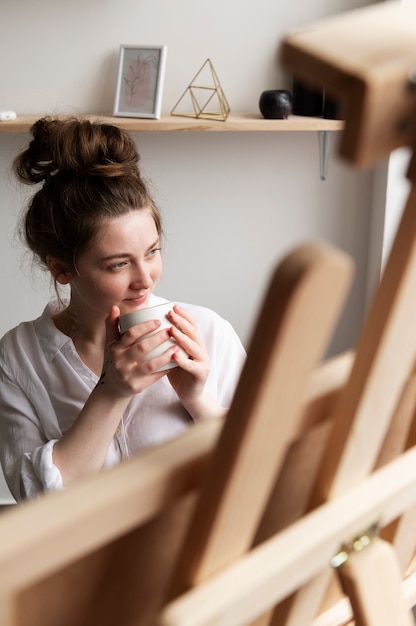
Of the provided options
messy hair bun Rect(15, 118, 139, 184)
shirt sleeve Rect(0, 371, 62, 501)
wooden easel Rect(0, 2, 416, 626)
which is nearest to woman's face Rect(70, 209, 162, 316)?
messy hair bun Rect(15, 118, 139, 184)

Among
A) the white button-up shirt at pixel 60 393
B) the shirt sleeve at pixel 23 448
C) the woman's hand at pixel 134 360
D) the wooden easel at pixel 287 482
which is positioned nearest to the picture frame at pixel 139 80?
the white button-up shirt at pixel 60 393

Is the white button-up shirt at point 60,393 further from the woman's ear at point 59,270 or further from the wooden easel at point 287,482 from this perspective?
the wooden easel at point 287,482

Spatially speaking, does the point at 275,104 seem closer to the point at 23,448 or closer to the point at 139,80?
the point at 139,80

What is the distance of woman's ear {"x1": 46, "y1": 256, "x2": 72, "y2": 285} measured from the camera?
1.41 m

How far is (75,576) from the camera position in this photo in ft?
1.56

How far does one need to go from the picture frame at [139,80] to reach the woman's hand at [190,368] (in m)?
1.12

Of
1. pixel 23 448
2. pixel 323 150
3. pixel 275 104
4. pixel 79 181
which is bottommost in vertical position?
pixel 23 448

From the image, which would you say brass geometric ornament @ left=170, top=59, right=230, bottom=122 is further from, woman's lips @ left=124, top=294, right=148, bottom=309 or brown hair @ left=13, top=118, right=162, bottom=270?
woman's lips @ left=124, top=294, right=148, bottom=309

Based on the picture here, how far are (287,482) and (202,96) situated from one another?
194cm

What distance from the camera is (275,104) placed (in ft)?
7.26

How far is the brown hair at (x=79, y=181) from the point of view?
4.39 ft

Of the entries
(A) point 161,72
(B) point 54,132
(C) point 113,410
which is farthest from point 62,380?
(A) point 161,72

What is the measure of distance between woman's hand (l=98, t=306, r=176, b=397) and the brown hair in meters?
0.24

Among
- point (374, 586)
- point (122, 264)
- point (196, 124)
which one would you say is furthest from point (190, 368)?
point (196, 124)
